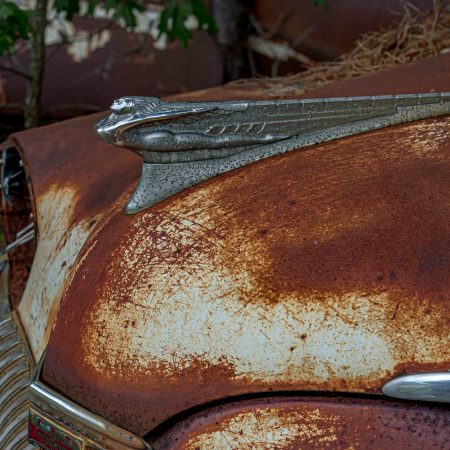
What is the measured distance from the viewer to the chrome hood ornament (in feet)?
3.81

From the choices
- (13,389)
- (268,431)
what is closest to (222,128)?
(268,431)

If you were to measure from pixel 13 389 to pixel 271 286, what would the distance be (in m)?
0.70

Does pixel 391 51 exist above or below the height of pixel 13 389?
above

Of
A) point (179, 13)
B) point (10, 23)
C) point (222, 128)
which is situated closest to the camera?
point (222, 128)

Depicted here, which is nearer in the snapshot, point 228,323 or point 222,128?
point 228,323

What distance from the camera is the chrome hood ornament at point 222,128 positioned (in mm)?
1160

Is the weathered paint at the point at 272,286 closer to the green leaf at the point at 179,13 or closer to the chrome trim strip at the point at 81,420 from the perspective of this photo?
the chrome trim strip at the point at 81,420

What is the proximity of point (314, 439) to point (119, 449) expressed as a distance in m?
0.30

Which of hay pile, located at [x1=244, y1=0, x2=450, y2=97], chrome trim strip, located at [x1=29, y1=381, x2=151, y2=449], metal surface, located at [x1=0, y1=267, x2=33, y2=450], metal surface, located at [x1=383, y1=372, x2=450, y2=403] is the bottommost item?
metal surface, located at [x1=0, y1=267, x2=33, y2=450]

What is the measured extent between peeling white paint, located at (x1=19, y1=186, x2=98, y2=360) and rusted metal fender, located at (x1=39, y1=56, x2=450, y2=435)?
0.49 feet

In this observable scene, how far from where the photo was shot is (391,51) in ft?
7.39

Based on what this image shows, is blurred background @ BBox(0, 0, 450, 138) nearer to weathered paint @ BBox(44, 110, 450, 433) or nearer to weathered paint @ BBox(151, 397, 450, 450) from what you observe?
weathered paint @ BBox(44, 110, 450, 433)

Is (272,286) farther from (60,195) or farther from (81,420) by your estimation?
(60,195)

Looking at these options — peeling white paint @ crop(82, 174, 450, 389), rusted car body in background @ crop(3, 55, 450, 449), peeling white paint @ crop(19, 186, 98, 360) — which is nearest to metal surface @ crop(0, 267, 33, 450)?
peeling white paint @ crop(19, 186, 98, 360)
